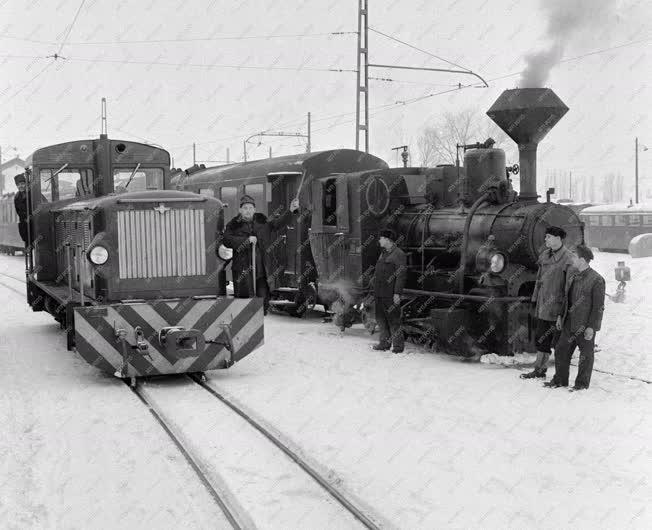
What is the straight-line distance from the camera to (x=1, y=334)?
12.2 metres

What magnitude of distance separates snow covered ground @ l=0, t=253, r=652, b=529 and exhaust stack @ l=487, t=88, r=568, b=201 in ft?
8.29

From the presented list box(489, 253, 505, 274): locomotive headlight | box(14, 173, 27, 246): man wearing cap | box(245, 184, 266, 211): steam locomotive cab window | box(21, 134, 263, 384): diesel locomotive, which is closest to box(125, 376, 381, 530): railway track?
box(21, 134, 263, 384): diesel locomotive

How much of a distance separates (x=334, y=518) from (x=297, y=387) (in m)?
3.57

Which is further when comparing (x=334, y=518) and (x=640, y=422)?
(x=640, y=422)

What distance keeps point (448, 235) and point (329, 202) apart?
2.42 m

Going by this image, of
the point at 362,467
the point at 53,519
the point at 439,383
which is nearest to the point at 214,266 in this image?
the point at 439,383

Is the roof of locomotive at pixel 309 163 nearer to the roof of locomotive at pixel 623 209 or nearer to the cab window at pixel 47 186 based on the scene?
the cab window at pixel 47 186

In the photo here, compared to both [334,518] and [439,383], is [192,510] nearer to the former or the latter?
[334,518]

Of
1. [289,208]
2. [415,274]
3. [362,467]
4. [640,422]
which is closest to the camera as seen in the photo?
[362,467]

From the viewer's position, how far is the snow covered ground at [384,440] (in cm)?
490

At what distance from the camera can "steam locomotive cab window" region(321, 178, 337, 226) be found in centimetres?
1215

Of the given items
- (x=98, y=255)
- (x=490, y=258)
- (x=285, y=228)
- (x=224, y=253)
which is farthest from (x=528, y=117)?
(x=285, y=228)

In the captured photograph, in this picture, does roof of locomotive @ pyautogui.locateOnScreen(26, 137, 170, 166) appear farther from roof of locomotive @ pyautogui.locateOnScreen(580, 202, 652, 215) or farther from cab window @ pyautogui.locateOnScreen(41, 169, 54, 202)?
roof of locomotive @ pyautogui.locateOnScreen(580, 202, 652, 215)

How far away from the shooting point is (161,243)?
8898 mm
